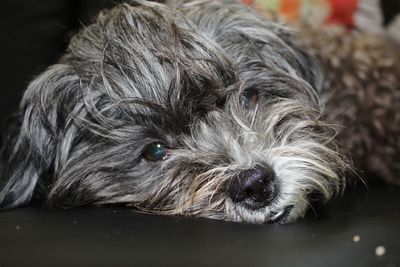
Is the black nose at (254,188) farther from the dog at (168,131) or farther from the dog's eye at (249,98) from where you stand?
the dog's eye at (249,98)

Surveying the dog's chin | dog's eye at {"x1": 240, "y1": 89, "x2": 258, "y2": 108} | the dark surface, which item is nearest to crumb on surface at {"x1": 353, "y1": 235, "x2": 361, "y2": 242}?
the dark surface

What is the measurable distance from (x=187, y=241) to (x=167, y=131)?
2.03ft

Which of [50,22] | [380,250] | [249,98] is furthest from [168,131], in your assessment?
[50,22]

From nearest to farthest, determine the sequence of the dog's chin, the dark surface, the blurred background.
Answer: the dark surface, the dog's chin, the blurred background

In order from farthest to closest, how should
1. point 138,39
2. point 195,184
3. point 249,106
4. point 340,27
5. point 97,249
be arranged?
point 340,27 < point 249,106 < point 138,39 < point 195,184 < point 97,249

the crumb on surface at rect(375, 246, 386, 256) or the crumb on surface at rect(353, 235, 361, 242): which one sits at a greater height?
the crumb on surface at rect(375, 246, 386, 256)

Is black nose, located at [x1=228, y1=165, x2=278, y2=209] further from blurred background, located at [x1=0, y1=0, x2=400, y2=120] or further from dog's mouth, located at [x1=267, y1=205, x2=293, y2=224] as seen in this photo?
blurred background, located at [x1=0, y1=0, x2=400, y2=120]

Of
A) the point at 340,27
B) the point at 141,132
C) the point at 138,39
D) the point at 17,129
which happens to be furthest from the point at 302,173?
the point at 340,27

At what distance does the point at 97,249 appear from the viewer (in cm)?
132

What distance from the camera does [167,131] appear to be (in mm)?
1927

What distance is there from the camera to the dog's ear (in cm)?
199

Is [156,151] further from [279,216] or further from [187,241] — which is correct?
[187,241]

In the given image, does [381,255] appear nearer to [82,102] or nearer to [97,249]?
[97,249]

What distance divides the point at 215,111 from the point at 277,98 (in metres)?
0.26
